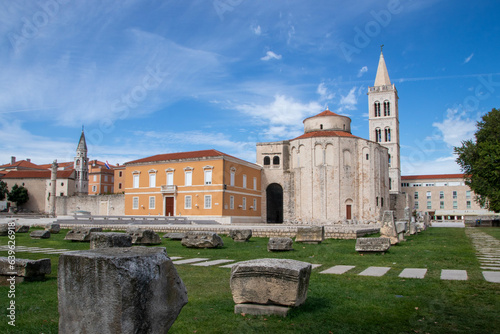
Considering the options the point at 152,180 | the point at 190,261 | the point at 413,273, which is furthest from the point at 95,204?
the point at 413,273

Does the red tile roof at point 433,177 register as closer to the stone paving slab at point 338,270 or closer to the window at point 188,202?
the window at point 188,202

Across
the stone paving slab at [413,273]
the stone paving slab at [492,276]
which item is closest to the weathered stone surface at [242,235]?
the stone paving slab at [413,273]

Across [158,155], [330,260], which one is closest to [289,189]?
[158,155]

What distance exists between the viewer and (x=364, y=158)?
46344 millimetres

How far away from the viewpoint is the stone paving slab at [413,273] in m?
7.51

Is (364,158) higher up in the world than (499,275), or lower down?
higher up

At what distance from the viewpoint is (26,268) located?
7035 mm

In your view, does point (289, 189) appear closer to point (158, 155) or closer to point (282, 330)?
point (158, 155)

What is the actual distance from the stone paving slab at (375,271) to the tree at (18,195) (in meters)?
76.1

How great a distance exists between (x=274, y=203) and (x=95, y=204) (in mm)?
25338

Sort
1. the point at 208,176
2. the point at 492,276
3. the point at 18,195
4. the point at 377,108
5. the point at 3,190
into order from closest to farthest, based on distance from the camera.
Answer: the point at 492,276
the point at 208,176
the point at 3,190
the point at 18,195
the point at 377,108

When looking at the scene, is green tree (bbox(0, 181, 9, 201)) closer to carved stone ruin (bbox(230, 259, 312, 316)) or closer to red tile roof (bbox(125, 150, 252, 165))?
red tile roof (bbox(125, 150, 252, 165))

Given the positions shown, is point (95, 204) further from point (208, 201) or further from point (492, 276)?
point (492, 276)

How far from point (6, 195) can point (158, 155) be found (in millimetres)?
39890
